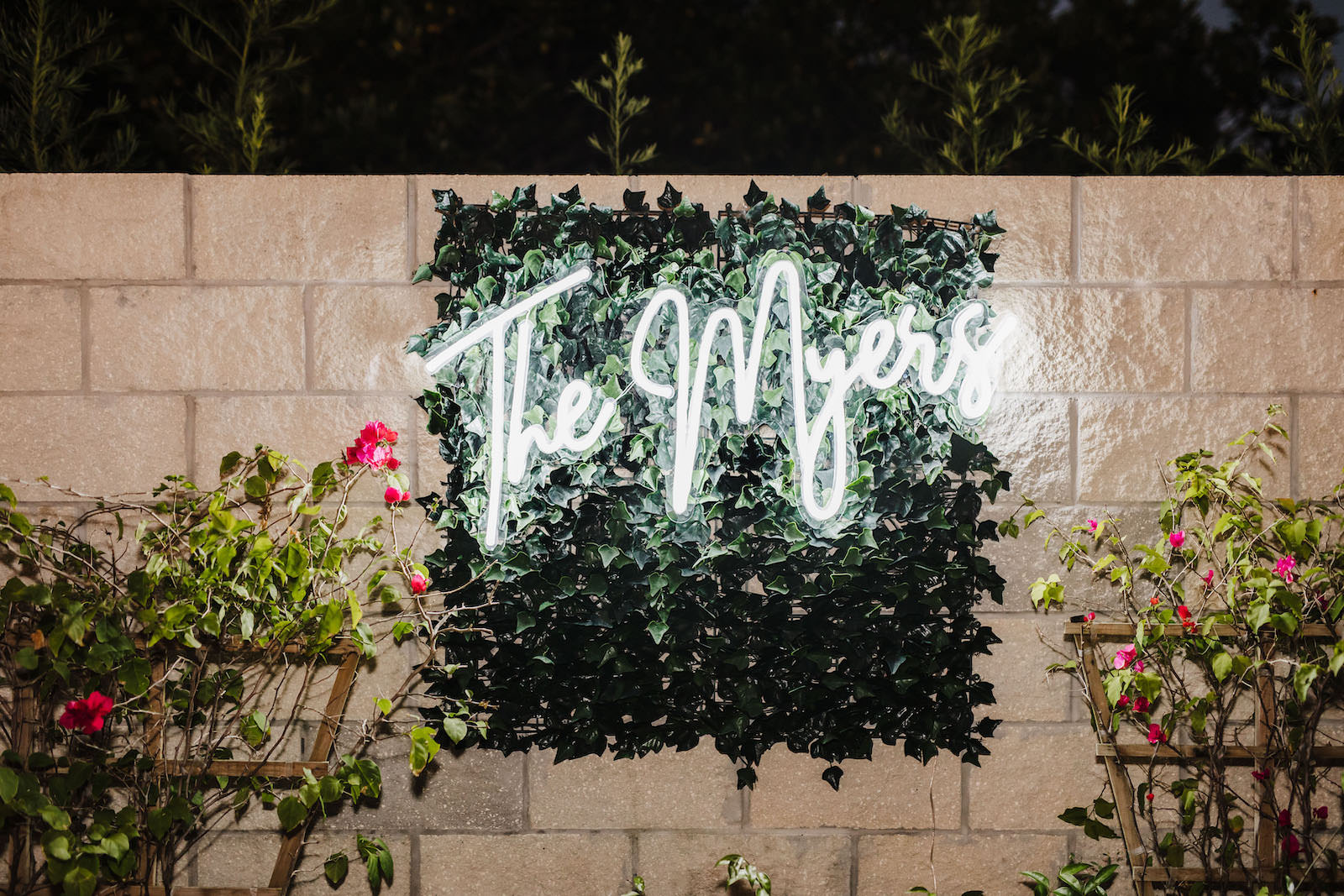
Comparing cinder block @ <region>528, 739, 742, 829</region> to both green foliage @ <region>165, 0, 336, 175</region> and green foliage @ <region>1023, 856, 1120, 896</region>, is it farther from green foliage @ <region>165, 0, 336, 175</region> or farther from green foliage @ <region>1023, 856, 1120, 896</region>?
green foliage @ <region>165, 0, 336, 175</region>

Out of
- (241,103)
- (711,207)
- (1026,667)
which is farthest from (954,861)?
(241,103)

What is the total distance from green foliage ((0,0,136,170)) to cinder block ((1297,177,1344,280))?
3537 millimetres

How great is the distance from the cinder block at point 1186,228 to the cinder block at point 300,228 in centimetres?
194

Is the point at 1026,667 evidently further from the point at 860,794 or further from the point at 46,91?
the point at 46,91

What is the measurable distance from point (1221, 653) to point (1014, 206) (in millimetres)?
1294

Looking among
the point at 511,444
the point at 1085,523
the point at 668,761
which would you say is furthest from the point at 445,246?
the point at 1085,523

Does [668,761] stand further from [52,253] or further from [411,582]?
[52,253]

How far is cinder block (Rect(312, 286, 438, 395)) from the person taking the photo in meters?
2.22

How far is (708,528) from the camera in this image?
2156 mm

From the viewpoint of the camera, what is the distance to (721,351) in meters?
2.16

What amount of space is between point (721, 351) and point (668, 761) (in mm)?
1135

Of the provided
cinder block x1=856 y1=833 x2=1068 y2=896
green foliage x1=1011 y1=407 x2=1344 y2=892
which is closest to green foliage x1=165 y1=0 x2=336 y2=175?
green foliage x1=1011 y1=407 x2=1344 y2=892

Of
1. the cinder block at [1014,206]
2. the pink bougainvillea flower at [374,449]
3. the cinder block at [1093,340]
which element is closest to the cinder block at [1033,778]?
the cinder block at [1093,340]

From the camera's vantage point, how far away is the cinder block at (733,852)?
2.20 meters
